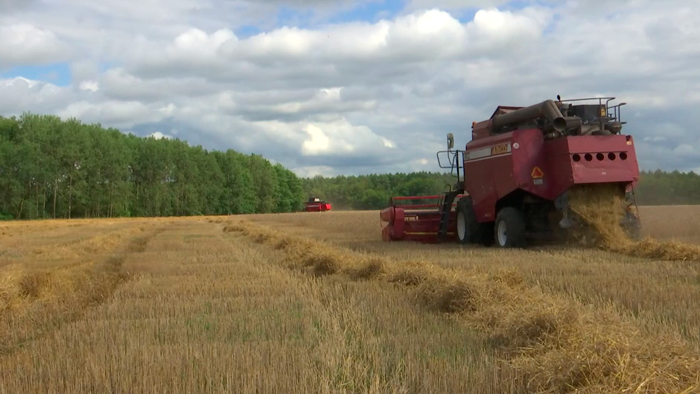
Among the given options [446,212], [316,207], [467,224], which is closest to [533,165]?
[467,224]

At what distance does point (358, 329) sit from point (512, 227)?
9.54 metres

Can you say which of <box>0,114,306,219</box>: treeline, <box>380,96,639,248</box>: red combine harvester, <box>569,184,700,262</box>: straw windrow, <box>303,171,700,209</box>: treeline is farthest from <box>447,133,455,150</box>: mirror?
<box>0,114,306,219</box>: treeline

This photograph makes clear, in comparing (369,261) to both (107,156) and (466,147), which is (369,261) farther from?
(107,156)

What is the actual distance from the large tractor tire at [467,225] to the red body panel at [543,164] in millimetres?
319

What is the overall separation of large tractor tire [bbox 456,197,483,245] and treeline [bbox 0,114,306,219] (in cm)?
4984

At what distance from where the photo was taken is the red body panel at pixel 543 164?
13.6 meters

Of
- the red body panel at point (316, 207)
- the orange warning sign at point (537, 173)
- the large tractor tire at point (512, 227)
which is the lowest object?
the large tractor tire at point (512, 227)

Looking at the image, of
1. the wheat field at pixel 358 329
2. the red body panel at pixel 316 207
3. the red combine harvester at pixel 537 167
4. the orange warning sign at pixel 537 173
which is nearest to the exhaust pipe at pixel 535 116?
the red combine harvester at pixel 537 167

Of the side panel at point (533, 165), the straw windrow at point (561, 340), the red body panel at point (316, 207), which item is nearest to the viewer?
the straw windrow at point (561, 340)

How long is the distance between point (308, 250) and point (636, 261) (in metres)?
6.09

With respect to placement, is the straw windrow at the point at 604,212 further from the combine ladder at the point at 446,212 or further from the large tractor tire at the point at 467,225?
the combine ladder at the point at 446,212

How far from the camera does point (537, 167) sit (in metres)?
14.4

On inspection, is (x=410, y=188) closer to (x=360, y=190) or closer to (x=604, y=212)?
(x=604, y=212)

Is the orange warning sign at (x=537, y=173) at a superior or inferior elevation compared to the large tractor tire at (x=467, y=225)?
superior
